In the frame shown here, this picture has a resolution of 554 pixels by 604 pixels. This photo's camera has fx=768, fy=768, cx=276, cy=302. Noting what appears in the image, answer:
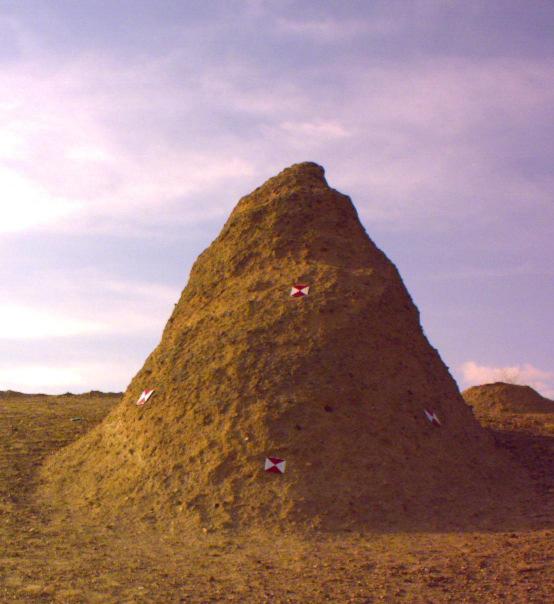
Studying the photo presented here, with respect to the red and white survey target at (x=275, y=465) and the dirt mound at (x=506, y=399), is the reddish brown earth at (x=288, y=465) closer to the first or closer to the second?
the red and white survey target at (x=275, y=465)

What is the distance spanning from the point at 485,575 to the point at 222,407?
3937 mm

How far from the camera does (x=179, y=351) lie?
11039 millimetres

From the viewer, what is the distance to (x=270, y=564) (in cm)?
748

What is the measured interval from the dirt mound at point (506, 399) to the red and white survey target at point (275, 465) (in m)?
13.1

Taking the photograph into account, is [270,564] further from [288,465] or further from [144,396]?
[144,396]

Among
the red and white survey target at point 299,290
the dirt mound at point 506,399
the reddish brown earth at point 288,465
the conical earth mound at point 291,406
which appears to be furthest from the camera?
the dirt mound at point 506,399

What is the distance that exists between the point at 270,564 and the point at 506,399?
1570 centimetres

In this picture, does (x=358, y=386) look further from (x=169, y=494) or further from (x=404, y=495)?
(x=169, y=494)

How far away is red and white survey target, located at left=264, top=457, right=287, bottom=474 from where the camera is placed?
29.7ft

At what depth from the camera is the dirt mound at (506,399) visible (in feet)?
69.8

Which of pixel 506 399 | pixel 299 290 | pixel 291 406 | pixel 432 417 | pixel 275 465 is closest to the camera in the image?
pixel 275 465

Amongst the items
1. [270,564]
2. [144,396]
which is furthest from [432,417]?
[144,396]

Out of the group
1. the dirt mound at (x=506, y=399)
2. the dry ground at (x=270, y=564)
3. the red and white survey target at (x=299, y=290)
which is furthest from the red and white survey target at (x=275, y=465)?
the dirt mound at (x=506, y=399)

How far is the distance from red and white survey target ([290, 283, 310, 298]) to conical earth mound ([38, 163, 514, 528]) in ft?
0.38
